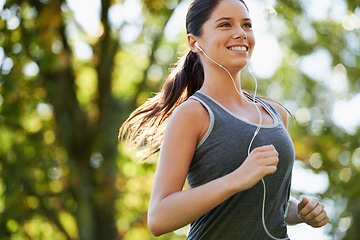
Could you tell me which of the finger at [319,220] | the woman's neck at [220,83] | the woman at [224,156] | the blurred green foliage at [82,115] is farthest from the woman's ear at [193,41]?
the blurred green foliage at [82,115]

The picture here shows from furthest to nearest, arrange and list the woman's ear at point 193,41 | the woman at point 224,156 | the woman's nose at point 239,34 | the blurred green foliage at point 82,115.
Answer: the blurred green foliage at point 82,115, the woman's ear at point 193,41, the woman's nose at point 239,34, the woman at point 224,156

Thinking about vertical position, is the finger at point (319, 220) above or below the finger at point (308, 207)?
below

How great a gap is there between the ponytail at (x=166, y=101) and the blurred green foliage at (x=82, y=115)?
15.3 ft

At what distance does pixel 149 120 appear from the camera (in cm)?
259

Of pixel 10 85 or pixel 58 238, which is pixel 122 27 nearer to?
pixel 10 85

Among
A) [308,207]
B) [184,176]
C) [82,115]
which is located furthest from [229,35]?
[82,115]

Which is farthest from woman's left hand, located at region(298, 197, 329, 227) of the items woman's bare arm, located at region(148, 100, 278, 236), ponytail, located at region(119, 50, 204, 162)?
ponytail, located at region(119, 50, 204, 162)

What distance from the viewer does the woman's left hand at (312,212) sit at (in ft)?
7.11

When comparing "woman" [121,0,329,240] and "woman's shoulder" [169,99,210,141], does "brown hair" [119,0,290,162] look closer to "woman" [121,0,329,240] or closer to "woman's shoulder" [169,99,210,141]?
"woman" [121,0,329,240]

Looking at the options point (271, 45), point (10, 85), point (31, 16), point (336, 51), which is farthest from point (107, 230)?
point (271, 45)

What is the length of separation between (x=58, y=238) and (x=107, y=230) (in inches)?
241

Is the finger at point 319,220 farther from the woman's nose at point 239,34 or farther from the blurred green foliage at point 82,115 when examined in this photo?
the blurred green foliage at point 82,115

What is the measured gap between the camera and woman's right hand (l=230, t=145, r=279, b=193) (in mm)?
1764

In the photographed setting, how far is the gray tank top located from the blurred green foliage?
5.18 metres
